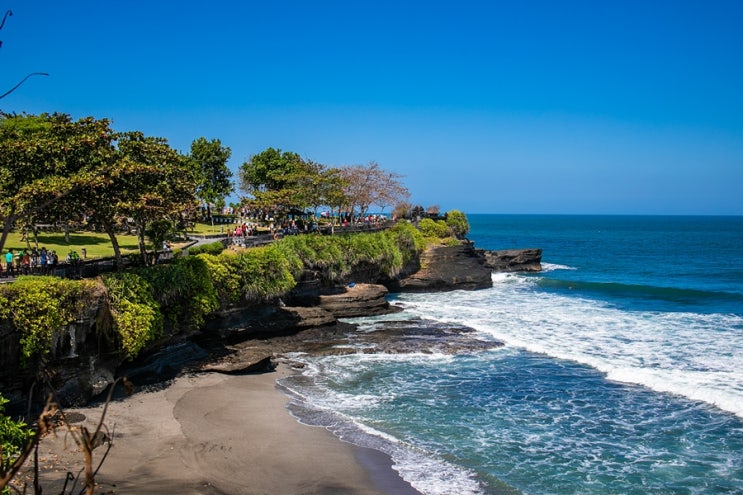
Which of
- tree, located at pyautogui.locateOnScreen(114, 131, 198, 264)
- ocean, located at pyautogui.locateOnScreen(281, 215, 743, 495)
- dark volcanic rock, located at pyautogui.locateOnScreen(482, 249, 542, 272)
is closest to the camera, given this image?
ocean, located at pyautogui.locateOnScreen(281, 215, 743, 495)

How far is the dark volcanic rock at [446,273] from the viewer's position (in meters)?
50.0

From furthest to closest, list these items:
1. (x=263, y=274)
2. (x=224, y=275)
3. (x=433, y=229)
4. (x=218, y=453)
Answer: (x=433, y=229), (x=263, y=274), (x=224, y=275), (x=218, y=453)

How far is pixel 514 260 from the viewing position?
2739 inches

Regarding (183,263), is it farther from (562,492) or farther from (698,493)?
(698,493)

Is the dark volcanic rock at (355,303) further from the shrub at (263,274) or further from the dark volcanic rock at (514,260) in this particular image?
the dark volcanic rock at (514,260)

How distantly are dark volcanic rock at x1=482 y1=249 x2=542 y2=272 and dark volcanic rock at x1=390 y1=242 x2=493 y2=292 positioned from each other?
12.0 metres

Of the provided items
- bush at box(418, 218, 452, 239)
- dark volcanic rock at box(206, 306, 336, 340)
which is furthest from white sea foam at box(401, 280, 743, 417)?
bush at box(418, 218, 452, 239)

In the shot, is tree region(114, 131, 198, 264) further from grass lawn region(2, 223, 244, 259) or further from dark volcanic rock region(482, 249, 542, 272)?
dark volcanic rock region(482, 249, 542, 272)

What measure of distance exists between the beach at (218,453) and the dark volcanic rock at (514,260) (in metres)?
49.7

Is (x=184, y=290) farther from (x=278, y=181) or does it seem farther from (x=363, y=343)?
(x=278, y=181)

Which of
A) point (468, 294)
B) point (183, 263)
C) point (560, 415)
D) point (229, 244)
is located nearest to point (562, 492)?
point (560, 415)

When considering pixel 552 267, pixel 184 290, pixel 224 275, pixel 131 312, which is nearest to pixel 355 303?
pixel 224 275

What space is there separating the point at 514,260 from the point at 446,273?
20643 mm

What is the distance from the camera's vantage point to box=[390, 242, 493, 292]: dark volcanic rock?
164ft
